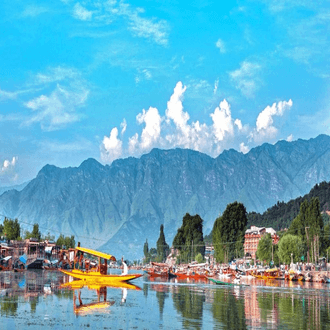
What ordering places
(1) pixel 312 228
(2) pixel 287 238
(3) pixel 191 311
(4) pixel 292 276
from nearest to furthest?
(3) pixel 191 311 < (4) pixel 292 276 < (1) pixel 312 228 < (2) pixel 287 238

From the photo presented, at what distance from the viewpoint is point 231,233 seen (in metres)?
175

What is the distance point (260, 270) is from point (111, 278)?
289 ft

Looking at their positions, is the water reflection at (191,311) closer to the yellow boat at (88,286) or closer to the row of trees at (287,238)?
the yellow boat at (88,286)

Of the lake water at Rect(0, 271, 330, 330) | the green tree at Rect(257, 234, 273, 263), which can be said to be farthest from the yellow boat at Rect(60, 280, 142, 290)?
the green tree at Rect(257, 234, 273, 263)

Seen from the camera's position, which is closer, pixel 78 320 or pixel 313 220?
pixel 78 320

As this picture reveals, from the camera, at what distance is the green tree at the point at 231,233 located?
17262 centimetres

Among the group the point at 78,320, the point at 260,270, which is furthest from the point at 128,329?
the point at 260,270

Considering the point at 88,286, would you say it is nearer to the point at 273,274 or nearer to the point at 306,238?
the point at 273,274

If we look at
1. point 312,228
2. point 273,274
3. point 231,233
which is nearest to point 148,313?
point 312,228

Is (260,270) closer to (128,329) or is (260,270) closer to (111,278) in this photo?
(111,278)

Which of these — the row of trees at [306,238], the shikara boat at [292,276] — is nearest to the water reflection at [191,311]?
the shikara boat at [292,276]

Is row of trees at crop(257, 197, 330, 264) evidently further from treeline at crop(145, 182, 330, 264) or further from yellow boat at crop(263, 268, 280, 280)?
yellow boat at crop(263, 268, 280, 280)

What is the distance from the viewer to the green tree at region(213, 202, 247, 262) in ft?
566

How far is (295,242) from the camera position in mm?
151250
